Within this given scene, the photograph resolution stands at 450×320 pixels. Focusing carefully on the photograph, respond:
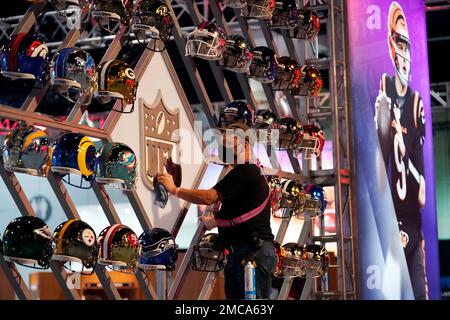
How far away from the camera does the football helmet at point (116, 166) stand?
487cm

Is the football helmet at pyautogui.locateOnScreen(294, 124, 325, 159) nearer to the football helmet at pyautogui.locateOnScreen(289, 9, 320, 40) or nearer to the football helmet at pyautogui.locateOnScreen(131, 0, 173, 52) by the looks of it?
the football helmet at pyautogui.locateOnScreen(289, 9, 320, 40)

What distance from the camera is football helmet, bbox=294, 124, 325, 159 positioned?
23.0ft

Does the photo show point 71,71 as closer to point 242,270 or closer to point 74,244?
point 74,244

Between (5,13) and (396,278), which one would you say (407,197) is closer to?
(396,278)

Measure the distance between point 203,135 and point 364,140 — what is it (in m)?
2.00

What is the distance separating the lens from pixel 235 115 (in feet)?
19.5

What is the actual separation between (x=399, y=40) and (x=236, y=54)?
10.4 ft

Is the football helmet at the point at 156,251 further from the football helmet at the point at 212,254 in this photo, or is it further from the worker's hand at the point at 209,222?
the worker's hand at the point at 209,222

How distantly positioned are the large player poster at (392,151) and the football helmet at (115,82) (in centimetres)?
326

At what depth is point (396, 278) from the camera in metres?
8.32

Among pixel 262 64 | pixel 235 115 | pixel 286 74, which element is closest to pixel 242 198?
pixel 235 115

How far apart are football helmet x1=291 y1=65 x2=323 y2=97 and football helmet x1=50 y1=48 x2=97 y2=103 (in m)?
2.69

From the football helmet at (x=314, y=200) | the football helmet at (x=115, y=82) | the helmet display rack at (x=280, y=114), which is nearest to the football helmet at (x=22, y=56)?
the football helmet at (x=115, y=82)

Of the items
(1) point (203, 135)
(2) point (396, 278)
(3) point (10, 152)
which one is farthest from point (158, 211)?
(2) point (396, 278)
